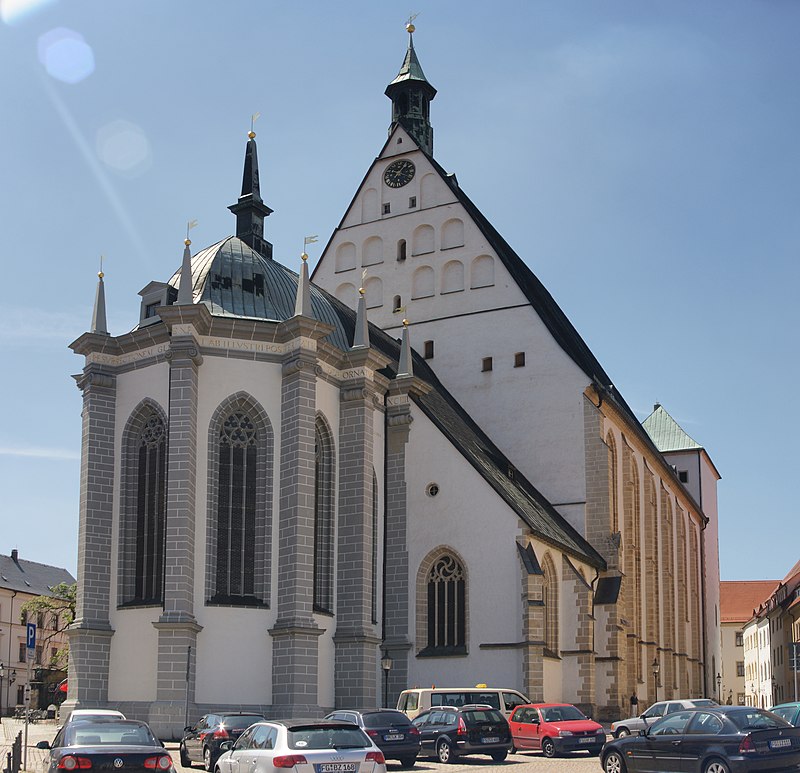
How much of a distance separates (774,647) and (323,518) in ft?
231

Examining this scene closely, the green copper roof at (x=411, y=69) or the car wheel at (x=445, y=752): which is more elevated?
the green copper roof at (x=411, y=69)

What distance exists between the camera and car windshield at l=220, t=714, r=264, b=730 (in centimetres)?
2340

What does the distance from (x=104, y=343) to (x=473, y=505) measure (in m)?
12.6

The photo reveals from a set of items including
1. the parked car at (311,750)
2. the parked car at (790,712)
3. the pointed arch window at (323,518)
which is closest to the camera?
the parked car at (311,750)

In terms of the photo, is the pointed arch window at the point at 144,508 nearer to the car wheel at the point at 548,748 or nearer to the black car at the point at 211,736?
the black car at the point at 211,736

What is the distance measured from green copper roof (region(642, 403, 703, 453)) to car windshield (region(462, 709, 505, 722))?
50668mm

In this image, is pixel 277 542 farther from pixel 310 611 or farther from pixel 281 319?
pixel 281 319

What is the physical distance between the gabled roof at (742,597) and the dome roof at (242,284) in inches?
3673

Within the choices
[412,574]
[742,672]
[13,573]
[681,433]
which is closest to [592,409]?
[412,574]

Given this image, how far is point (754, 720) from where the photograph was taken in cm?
1828

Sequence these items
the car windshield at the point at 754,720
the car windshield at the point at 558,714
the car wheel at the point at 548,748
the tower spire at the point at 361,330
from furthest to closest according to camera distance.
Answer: the tower spire at the point at 361,330 → the car windshield at the point at 558,714 → the car wheel at the point at 548,748 → the car windshield at the point at 754,720

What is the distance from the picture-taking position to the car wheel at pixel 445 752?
81.1 feet

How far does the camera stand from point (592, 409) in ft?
148

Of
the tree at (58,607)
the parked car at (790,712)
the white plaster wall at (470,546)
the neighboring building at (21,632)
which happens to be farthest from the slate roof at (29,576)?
the parked car at (790,712)
